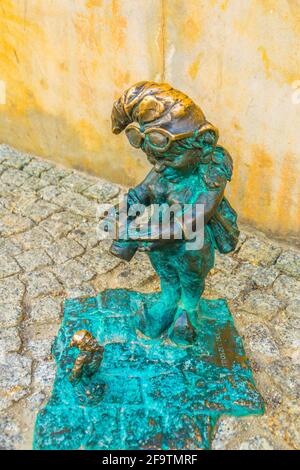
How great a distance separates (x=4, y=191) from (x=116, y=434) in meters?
3.10

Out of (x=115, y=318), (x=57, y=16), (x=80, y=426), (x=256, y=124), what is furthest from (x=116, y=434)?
(x=57, y=16)

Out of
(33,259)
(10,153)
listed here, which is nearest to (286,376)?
(33,259)

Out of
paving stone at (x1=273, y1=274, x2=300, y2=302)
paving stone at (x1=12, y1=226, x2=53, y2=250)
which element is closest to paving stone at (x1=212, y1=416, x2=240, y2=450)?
paving stone at (x1=273, y1=274, x2=300, y2=302)

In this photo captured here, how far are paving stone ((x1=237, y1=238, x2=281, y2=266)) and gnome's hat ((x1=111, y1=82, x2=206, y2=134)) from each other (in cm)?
216

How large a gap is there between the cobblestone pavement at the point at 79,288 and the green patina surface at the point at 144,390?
0.13m

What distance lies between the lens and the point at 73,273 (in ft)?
14.3

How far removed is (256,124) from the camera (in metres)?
4.51

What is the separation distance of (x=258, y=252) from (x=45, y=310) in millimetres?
1898

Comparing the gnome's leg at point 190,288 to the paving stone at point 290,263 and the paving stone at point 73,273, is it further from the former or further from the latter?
the paving stone at point 290,263

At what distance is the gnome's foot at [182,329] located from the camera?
3361 millimetres

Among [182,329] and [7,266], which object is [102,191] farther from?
[182,329]

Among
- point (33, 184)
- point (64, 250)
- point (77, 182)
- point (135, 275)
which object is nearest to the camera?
point (135, 275)

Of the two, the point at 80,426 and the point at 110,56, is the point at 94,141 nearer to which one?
the point at 110,56

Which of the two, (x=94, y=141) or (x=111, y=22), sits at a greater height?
(x=111, y=22)
